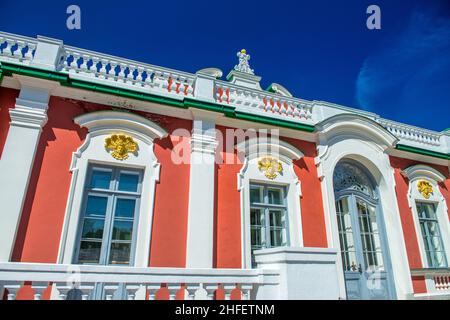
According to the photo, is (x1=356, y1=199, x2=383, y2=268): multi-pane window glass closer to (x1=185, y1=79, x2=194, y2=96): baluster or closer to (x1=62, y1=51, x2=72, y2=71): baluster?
(x1=185, y1=79, x2=194, y2=96): baluster

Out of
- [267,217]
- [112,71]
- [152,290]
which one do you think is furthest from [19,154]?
[267,217]

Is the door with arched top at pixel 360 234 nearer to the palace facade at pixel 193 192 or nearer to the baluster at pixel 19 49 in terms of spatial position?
the palace facade at pixel 193 192

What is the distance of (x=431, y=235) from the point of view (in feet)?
24.9

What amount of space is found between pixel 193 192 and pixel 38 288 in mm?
2955

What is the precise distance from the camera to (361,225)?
22.5 ft

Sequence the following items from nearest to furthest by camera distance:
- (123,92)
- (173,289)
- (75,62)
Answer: (173,289)
(123,92)
(75,62)

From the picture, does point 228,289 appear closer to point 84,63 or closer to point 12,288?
point 12,288

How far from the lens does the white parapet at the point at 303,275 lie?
2.89 meters

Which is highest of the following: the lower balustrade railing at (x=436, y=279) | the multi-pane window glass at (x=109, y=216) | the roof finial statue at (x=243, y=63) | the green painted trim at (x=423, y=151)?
the roof finial statue at (x=243, y=63)

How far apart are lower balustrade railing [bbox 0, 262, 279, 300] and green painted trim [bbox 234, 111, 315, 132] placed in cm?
→ 358

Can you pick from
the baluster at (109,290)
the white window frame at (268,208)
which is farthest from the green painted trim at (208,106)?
the baluster at (109,290)

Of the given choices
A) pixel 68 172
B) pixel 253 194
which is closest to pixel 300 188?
pixel 253 194

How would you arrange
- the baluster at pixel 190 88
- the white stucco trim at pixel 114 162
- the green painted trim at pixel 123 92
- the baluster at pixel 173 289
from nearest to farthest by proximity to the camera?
the baluster at pixel 173 289 < the white stucco trim at pixel 114 162 < the green painted trim at pixel 123 92 < the baluster at pixel 190 88

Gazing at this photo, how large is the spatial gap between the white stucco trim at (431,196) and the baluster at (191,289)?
633 centimetres
